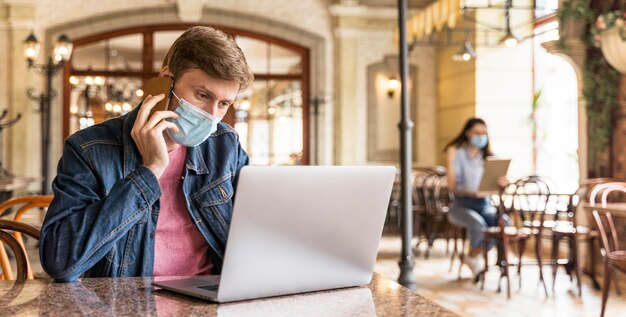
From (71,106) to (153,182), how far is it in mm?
8815

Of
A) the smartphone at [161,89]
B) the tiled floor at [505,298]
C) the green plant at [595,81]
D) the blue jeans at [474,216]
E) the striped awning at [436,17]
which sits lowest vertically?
the tiled floor at [505,298]

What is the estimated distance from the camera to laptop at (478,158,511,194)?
5969 mm

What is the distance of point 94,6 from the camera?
32.0 feet

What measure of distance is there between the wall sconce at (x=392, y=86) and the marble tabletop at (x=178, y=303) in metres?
9.06

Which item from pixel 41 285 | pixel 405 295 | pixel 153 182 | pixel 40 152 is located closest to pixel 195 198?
pixel 153 182

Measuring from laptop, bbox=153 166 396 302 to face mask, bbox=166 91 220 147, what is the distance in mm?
378

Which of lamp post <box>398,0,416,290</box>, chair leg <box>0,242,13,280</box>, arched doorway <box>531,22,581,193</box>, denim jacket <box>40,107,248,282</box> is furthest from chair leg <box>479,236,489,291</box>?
denim jacket <box>40,107,248,282</box>

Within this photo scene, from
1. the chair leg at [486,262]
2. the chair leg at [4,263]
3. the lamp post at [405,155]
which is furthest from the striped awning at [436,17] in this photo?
the chair leg at [4,263]

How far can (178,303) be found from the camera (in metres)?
1.21

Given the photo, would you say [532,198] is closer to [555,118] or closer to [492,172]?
[555,118]

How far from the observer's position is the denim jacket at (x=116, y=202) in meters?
1.45

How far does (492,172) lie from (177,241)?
4.60 meters

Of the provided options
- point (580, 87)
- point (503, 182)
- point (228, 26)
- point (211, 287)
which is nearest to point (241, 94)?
point (228, 26)

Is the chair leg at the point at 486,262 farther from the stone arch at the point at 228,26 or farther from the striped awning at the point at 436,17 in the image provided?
the stone arch at the point at 228,26
